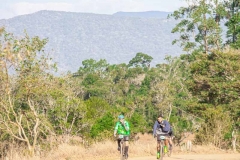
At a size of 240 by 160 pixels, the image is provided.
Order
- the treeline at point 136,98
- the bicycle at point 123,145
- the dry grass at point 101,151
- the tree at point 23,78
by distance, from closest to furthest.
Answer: the bicycle at point 123,145 < the dry grass at point 101,151 < the tree at point 23,78 < the treeline at point 136,98

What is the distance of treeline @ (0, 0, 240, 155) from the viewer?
2428 cm

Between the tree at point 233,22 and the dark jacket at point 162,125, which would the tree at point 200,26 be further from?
the dark jacket at point 162,125

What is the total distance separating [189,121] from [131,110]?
8.68 metres

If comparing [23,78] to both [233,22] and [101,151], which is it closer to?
[101,151]

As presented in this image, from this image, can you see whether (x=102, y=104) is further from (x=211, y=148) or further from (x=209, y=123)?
(x=211, y=148)

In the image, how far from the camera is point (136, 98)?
6738cm

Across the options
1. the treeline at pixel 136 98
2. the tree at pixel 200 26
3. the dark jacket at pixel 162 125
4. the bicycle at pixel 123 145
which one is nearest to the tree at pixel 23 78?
the treeline at pixel 136 98

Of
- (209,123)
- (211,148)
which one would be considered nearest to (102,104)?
(209,123)

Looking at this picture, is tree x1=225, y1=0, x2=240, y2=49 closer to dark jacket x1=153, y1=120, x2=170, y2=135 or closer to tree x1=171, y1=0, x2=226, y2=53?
tree x1=171, y1=0, x2=226, y2=53

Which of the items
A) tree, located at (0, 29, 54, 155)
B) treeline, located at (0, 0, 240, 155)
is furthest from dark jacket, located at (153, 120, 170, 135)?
tree, located at (0, 29, 54, 155)

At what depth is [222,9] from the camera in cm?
4500

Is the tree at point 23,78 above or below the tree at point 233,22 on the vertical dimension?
below

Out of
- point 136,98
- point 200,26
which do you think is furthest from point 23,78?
point 136,98

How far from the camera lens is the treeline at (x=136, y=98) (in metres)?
24.3
